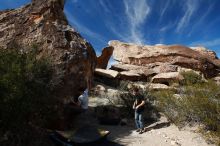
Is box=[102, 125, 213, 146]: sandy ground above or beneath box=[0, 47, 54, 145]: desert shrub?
beneath

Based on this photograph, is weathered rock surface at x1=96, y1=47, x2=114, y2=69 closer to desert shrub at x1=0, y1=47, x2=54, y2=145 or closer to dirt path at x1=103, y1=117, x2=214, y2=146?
dirt path at x1=103, y1=117, x2=214, y2=146

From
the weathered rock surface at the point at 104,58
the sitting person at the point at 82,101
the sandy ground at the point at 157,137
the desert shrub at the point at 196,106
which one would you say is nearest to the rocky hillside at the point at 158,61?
the weathered rock surface at the point at 104,58

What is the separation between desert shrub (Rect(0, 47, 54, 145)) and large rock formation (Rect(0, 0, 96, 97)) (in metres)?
0.80

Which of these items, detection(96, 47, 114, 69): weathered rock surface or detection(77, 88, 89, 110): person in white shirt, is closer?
detection(77, 88, 89, 110): person in white shirt

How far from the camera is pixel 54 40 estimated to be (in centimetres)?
1155

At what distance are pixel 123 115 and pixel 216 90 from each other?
4.16 m

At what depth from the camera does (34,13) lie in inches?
504

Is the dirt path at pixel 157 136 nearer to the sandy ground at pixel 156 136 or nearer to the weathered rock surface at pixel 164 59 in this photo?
the sandy ground at pixel 156 136

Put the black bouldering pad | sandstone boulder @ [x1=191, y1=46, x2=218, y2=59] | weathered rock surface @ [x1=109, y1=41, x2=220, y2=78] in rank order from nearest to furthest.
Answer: the black bouldering pad
weathered rock surface @ [x1=109, y1=41, x2=220, y2=78]
sandstone boulder @ [x1=191, y1=46, x2=218, y2=59]

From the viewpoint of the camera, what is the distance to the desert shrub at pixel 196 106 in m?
10.4

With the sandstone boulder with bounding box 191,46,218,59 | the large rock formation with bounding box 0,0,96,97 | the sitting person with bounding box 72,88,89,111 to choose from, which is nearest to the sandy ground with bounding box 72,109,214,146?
the sitting person with bounding box 72,88,89,111

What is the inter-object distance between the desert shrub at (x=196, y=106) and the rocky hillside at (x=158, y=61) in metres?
12.6

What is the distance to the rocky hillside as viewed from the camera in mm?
27059

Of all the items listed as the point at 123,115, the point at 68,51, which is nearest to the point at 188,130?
the point at 123,115
